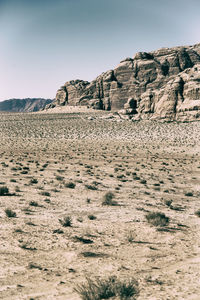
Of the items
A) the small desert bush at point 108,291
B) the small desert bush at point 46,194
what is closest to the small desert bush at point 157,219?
the small desert bush at point 108,291

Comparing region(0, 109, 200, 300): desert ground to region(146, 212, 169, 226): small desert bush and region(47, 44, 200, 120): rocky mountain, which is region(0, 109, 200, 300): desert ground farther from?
region(47, 44, 200, 120): rocky mountain

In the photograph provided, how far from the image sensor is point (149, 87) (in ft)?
360

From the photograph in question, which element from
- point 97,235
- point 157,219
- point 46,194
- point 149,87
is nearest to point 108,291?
point 97,235

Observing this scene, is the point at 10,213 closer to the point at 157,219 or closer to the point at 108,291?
the point at 157,219

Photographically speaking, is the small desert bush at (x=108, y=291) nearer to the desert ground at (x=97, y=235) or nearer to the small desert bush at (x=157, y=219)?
the desert ground at (x=97, y=235)

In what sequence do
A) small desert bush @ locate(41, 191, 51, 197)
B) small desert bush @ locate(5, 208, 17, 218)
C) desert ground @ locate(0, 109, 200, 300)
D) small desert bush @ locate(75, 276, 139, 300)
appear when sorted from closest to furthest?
small desert bush @ locate(75, 276, 139, 300)
desert ground @ locate(0, 109, 200, 300)
small desert bush @ locate(5, 208, 17, 218)
small desert bush @ locate(41, 191, 51, 197)

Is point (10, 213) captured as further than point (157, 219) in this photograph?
Yes

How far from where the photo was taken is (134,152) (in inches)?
1529

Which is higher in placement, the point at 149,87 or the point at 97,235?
the point at 149,87

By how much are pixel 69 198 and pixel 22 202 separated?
8.68 feet

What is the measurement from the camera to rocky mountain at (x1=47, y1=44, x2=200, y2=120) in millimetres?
78812

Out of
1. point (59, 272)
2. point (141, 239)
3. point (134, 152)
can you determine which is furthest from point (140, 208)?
point (134, 152)

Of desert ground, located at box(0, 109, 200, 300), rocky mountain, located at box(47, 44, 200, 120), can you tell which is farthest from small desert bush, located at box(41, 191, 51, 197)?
rocky mountain, located at box(47, 44, 200, 120)

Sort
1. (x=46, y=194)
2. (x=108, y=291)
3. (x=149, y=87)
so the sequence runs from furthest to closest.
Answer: (x=149, y=87)
(x=46, y=194)
(x=108, y=291)
